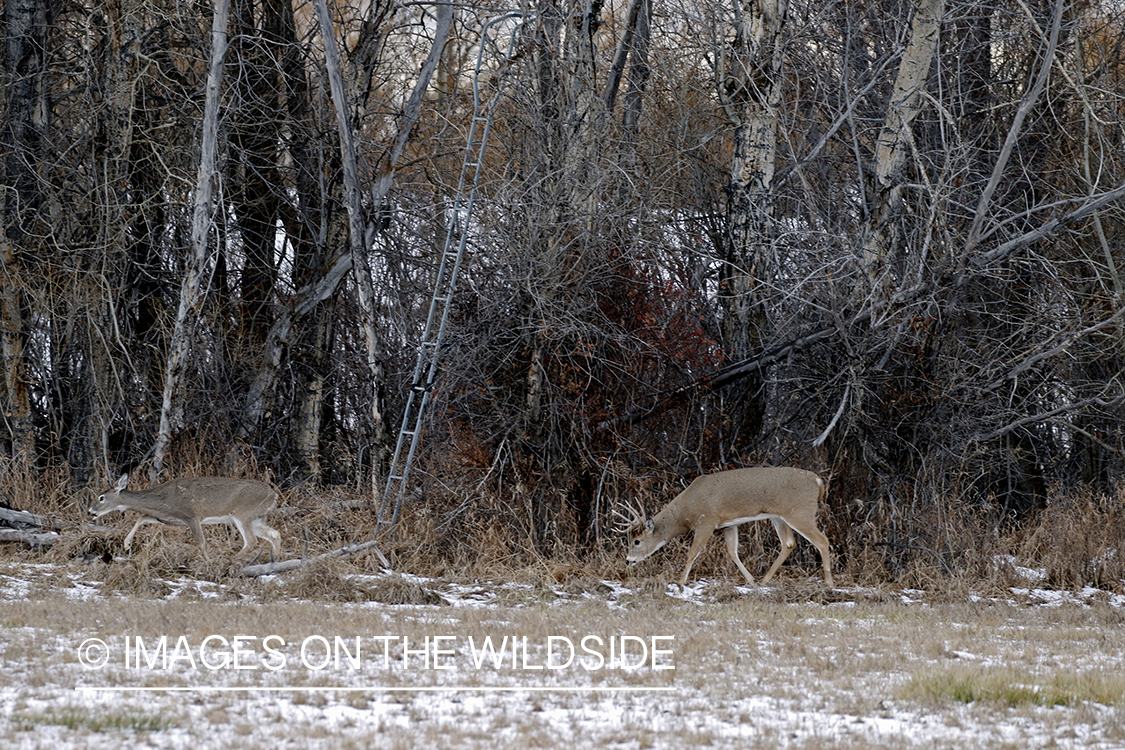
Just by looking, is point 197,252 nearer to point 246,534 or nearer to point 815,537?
point 246,534

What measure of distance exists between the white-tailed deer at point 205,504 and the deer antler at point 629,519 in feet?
10.7

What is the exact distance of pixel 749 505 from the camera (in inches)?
490

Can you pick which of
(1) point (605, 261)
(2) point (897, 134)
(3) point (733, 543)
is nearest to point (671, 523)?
(3) point (733, 543)

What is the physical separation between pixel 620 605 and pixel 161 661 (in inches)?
175

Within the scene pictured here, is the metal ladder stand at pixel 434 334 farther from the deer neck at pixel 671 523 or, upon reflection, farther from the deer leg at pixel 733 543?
the deer leg at pixel 733 543

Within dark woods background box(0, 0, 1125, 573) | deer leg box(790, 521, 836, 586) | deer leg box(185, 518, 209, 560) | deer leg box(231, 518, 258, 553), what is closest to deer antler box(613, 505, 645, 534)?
dark woods background box(0, 0, 1125, 573)

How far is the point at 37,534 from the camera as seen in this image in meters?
12.9

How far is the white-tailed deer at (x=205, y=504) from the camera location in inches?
481

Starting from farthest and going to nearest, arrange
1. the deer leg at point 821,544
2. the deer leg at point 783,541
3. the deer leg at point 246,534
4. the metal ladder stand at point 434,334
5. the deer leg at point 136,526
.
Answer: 1. the metal ladder stand at point 434,334
2. the deer leg at point 783,541
3. the deer leg at point 821,544
4. the deer leg at point 246,534
5. the deer leg at point 136,526

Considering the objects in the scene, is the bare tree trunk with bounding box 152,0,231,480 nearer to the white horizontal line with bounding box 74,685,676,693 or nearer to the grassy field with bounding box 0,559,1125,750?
the grassy field with bounding box 0,559,1125,750

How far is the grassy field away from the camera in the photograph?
5.80 metres

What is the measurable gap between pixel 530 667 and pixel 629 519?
20.2 feet

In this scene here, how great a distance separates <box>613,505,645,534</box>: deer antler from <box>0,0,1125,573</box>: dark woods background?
266mm

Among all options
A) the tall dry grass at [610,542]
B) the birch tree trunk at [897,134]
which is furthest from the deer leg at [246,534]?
the birch tree trunk at [897,134]
